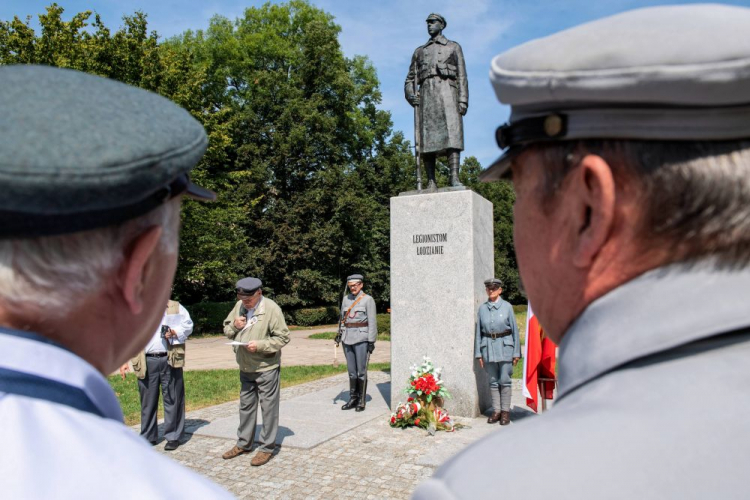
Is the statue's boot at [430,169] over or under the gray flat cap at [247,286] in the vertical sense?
over

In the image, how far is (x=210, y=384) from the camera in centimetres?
1205

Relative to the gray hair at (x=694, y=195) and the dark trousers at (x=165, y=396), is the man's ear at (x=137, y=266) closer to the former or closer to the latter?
the gray hair at (x=694, y=195)

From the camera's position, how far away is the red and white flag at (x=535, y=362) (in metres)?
6.92

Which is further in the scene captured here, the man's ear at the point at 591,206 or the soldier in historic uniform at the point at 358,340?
the soldier in historic uniform at the point at 358,340

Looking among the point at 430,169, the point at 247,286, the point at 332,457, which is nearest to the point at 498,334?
the point at 332,457

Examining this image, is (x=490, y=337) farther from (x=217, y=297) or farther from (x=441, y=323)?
(x=217, y=297)

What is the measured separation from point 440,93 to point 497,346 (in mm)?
4021

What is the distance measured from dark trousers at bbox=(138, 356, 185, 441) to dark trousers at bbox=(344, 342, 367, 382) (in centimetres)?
267

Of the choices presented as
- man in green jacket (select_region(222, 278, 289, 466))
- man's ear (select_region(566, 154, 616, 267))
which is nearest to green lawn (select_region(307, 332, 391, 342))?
man in green jacket (select_region(222, 278, 289, 466))

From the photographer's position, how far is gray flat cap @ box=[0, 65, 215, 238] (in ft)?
2.84

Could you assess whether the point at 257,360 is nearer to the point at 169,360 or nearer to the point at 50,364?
the point at 169,360

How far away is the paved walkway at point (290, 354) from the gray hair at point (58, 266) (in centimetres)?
1447

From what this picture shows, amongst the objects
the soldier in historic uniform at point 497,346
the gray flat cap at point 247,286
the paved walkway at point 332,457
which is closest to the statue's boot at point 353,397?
the paved walkway at point 332,457

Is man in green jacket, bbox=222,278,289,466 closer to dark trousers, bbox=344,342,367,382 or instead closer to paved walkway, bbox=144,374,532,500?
paved walkway, bbox=144,374,532,500
